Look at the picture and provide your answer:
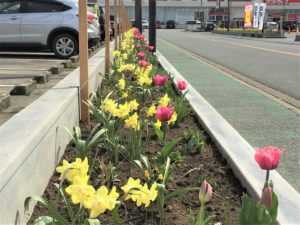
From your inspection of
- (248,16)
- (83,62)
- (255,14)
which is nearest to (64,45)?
(83,62)

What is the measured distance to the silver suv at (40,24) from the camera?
13320 millimetres

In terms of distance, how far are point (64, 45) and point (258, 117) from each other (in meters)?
8.30

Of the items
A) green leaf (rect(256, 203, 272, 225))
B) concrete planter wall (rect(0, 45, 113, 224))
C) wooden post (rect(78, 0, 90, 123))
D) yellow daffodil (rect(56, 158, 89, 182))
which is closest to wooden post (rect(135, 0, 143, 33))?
wooden post (rect(78, 0, 90, 123))

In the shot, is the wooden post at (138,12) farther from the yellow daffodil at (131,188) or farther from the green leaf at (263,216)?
the green leaf at (263,216)

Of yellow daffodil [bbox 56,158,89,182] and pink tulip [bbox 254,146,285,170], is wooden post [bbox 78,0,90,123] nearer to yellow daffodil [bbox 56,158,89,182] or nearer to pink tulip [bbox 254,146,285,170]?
yellow daffodil [bbox 56,158,89,182]

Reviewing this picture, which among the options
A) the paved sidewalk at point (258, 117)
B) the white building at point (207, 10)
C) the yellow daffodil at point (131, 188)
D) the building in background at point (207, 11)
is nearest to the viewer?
the yellow daffodil at point (131, 188)

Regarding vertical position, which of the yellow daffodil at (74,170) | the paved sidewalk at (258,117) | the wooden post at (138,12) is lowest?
the paved sidewalk at (258,117)

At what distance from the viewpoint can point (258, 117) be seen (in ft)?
19.9

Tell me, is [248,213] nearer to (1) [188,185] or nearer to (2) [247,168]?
(1) [188,185]

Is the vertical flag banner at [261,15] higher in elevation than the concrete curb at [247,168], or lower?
higher

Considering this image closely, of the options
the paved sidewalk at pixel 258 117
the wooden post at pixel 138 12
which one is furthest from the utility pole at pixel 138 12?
the paved sidewalk at pixel 258 117

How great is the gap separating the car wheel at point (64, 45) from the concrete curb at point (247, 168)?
8.52m

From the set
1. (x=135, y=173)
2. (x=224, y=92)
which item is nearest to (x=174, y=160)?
(x=135, y=173)

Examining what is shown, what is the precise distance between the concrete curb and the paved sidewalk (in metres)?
0.31
